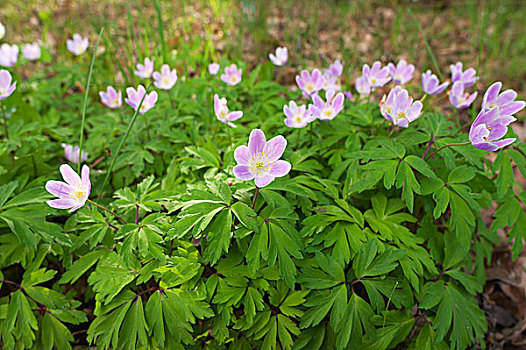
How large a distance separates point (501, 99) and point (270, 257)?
63.0 inches

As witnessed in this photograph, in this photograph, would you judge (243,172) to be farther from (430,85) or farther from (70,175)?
(430,85)

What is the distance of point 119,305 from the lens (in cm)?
196

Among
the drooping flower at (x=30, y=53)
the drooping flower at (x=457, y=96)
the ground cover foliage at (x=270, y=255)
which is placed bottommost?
the ground cover foliage at (x=270, y=255)

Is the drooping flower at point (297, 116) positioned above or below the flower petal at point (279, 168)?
A: below

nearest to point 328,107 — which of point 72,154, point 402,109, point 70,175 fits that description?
point 402,109

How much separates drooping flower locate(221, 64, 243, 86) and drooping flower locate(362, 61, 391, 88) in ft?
3.11

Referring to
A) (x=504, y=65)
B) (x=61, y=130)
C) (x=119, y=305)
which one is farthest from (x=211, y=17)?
(x=119, y=305)

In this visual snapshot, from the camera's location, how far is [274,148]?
1.85m

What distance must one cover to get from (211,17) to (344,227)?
4.26m

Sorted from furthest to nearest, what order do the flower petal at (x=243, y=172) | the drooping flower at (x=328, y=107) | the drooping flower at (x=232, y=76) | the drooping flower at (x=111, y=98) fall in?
the drooping flower at (x=232, y=76), the drooping flower at (x=111, y=98), the drooping flower at (x=328, y=107), the flower petal at (x=243, y=172)

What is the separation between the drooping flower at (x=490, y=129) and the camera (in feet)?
5.98

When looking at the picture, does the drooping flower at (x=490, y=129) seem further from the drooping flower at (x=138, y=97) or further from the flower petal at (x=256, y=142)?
the drooping flower at (x=138, y=97)

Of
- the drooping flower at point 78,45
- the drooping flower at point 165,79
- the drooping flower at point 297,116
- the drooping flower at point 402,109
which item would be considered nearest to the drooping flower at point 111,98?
the drooping flower at point 165,79

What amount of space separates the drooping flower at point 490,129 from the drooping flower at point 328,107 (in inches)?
29.6
